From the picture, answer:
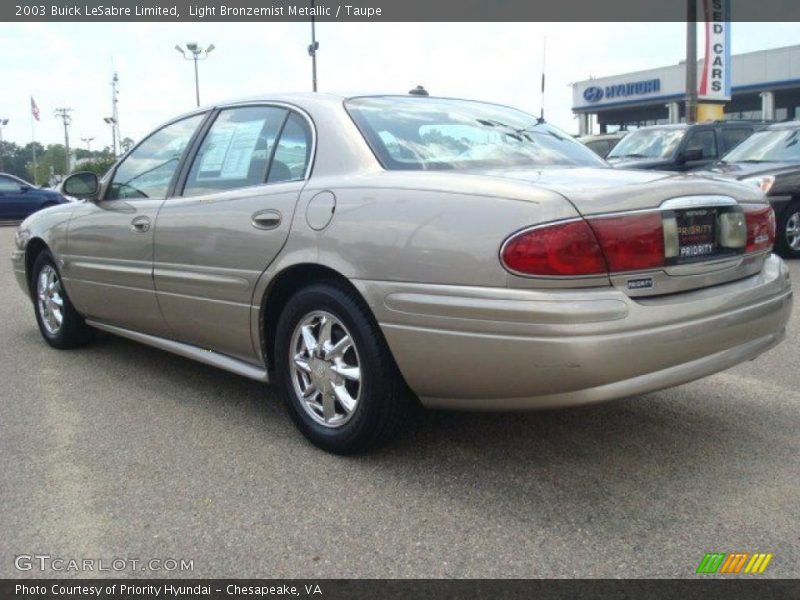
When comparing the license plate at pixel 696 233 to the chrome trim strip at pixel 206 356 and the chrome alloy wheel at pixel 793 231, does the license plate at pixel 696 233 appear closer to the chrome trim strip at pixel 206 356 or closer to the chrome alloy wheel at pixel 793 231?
the chrome trim strip at pixel 206 356

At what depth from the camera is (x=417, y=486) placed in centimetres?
304

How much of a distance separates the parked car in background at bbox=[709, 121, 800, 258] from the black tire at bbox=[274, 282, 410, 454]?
664 centimetres

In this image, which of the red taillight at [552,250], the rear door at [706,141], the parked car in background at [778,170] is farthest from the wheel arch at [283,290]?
the rear door at [706,141]

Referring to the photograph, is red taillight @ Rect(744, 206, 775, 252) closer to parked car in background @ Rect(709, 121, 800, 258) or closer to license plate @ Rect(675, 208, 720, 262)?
license plate @ Rect(675, 208, 720, 262)

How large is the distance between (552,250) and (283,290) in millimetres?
1333

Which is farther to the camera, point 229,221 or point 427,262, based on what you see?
point 229,221

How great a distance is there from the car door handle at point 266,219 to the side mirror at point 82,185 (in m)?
1.81

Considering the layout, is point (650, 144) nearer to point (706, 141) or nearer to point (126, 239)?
point (706, 141)

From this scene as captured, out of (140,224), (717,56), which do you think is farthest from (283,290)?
(717,56)

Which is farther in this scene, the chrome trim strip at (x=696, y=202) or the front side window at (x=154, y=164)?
the front side window at (x=154, y=164)

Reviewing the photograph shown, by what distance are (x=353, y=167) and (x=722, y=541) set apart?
1932 millimetres

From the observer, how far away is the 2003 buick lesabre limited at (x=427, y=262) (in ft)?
8.81

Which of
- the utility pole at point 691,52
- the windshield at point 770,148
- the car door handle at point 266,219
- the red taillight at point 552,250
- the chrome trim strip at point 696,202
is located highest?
the utility pole at point 691,52

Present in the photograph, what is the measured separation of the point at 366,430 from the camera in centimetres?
316
